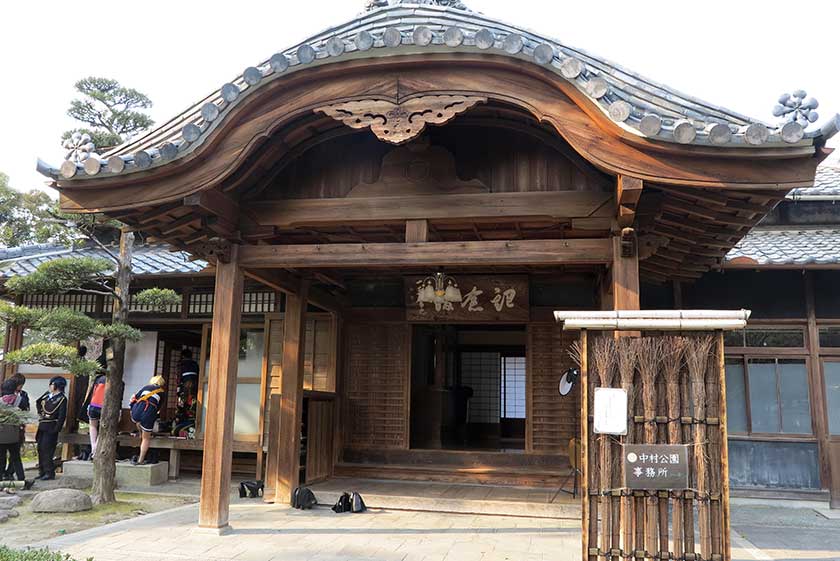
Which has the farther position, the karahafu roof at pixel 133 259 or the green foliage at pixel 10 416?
the karahafu roof at pixel 133 259

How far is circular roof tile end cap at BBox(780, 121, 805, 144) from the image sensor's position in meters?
4.73

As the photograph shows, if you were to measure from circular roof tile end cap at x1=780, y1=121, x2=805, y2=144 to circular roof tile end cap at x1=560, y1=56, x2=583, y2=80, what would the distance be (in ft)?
5.30

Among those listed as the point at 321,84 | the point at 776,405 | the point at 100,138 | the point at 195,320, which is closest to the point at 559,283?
the point at 776,405

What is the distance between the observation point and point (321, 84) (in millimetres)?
5777

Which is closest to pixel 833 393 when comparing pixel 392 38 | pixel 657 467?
pixel 657 467

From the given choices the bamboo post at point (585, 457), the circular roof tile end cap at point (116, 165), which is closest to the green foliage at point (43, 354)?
the circular roof tile end cap at point (116, 165)

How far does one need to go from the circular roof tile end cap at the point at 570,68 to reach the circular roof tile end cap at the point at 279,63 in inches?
94.7

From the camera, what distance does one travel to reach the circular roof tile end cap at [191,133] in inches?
231

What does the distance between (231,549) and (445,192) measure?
13.0ft

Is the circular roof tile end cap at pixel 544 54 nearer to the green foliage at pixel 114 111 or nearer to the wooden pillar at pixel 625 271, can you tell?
the wooden pillar at pixel 625 271

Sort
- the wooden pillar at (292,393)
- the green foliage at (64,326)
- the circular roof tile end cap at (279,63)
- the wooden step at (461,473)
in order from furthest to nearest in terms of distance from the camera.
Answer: the wooden step at (461,473), the wooden pillar at (292,393), the green foliage at (64,326), the circular roof tile end cap at (279,63)

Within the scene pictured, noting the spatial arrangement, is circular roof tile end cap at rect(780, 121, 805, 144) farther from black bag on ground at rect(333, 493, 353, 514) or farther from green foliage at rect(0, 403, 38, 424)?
green foliage at rect(0, 403, 38, 424)

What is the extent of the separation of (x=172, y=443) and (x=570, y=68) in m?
8.55

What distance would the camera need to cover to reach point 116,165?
597cm
